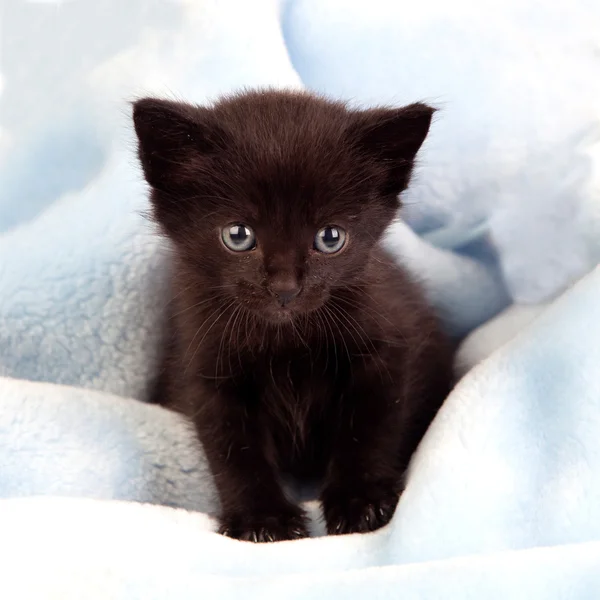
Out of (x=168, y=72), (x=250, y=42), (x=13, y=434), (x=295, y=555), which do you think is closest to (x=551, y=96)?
(x=250, y=42)

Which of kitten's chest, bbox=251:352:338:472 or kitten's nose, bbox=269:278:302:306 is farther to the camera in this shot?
kitten's chest, bbox=251:352:338:472

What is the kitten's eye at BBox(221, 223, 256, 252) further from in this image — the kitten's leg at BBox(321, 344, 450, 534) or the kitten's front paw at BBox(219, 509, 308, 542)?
the kitten's front paw at BBox(219, 509, 308, 542)

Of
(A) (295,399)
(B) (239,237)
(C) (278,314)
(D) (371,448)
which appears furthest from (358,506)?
(B) (239,237)

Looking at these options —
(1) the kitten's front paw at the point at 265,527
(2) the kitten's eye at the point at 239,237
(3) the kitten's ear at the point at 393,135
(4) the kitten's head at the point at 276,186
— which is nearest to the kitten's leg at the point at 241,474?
(1) the kitten's front paw at the point at 265,527

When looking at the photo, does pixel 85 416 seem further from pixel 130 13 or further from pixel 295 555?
pixel 130 13

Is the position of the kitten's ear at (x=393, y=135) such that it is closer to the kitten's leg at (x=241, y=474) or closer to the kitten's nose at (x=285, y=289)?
the kitten's nose at (x=285, y=289)

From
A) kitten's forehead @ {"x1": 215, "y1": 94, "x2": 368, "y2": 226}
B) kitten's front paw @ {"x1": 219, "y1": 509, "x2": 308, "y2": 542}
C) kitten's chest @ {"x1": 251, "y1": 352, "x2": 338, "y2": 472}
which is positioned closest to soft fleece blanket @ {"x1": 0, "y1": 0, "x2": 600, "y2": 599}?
kitten's front paw @ {"x1": 219, "y1": 509, "x2": 308, "y2": 542}

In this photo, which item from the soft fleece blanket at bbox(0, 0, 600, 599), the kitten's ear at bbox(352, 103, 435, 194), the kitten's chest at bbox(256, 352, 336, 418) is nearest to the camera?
the soft fleece blanket at bbox(0, 0, 600, 599)
